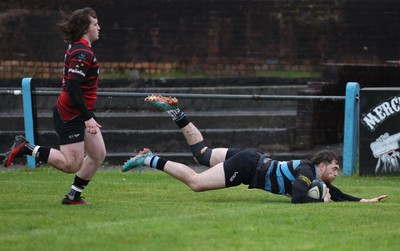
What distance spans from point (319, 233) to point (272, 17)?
14769 mm

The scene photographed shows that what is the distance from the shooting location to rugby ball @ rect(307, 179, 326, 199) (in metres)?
10.8

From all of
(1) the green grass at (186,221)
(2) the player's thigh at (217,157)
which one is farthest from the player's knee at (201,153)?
(1) the green grass at (186,221)

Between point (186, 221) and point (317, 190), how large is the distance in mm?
2147

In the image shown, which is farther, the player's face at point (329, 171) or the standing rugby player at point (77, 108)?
the player's face at point (329, 171)

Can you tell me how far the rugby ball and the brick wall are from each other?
493 inches

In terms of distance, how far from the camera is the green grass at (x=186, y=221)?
8152 mm

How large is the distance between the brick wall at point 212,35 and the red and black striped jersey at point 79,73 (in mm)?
12905

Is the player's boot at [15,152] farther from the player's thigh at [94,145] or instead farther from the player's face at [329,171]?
the player's face at [329,171]

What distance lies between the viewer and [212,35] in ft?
76.2

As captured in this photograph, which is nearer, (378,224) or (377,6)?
(378,224)

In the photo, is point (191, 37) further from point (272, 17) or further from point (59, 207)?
point (59, 207)

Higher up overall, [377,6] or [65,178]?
[377,6]

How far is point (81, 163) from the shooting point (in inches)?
411

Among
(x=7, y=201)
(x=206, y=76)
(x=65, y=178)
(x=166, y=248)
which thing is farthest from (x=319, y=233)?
(x=206, y=76)
